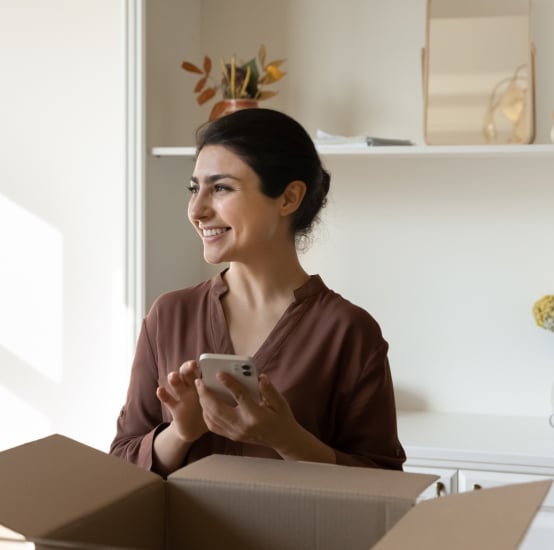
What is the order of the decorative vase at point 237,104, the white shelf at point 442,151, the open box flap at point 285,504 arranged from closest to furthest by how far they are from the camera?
Answer: the open box flap at point 285,504 < the white shelf at point 442,151 < the decorative vase at point 237,104

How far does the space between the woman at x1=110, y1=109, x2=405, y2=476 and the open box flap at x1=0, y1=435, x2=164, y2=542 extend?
50 centimetres

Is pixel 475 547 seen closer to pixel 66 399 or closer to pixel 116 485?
pixel 116 485

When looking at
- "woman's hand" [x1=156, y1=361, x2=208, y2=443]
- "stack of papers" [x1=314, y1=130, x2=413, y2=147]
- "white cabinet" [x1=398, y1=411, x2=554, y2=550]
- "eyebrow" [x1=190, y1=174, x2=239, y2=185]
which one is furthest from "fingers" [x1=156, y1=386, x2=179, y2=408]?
"stack of papers" [x1=314, y1=130, x2=413, y2=147]

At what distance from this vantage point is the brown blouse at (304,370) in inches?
62.3

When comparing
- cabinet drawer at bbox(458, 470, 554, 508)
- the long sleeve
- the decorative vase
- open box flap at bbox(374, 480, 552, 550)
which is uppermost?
the decorative vase

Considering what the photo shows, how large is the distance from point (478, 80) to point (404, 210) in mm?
480

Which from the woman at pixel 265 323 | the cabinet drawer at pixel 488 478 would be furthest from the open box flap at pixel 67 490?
the cabinet drawer at pixel 488 478

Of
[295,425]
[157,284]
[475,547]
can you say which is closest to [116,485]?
[475,547]

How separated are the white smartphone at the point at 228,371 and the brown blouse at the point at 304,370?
0.19 metres

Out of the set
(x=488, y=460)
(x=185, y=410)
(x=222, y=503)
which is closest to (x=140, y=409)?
(x=185, y=410)

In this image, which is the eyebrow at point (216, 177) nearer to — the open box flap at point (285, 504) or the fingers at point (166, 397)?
the fingers at point (166, 397)

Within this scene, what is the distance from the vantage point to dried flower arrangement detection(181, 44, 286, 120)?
3004mm

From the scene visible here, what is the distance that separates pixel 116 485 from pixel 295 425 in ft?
1.69

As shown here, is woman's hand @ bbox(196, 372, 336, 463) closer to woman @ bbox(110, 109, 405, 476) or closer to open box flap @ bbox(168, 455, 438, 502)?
woman @ bbox(110, 109, 405, 476)
